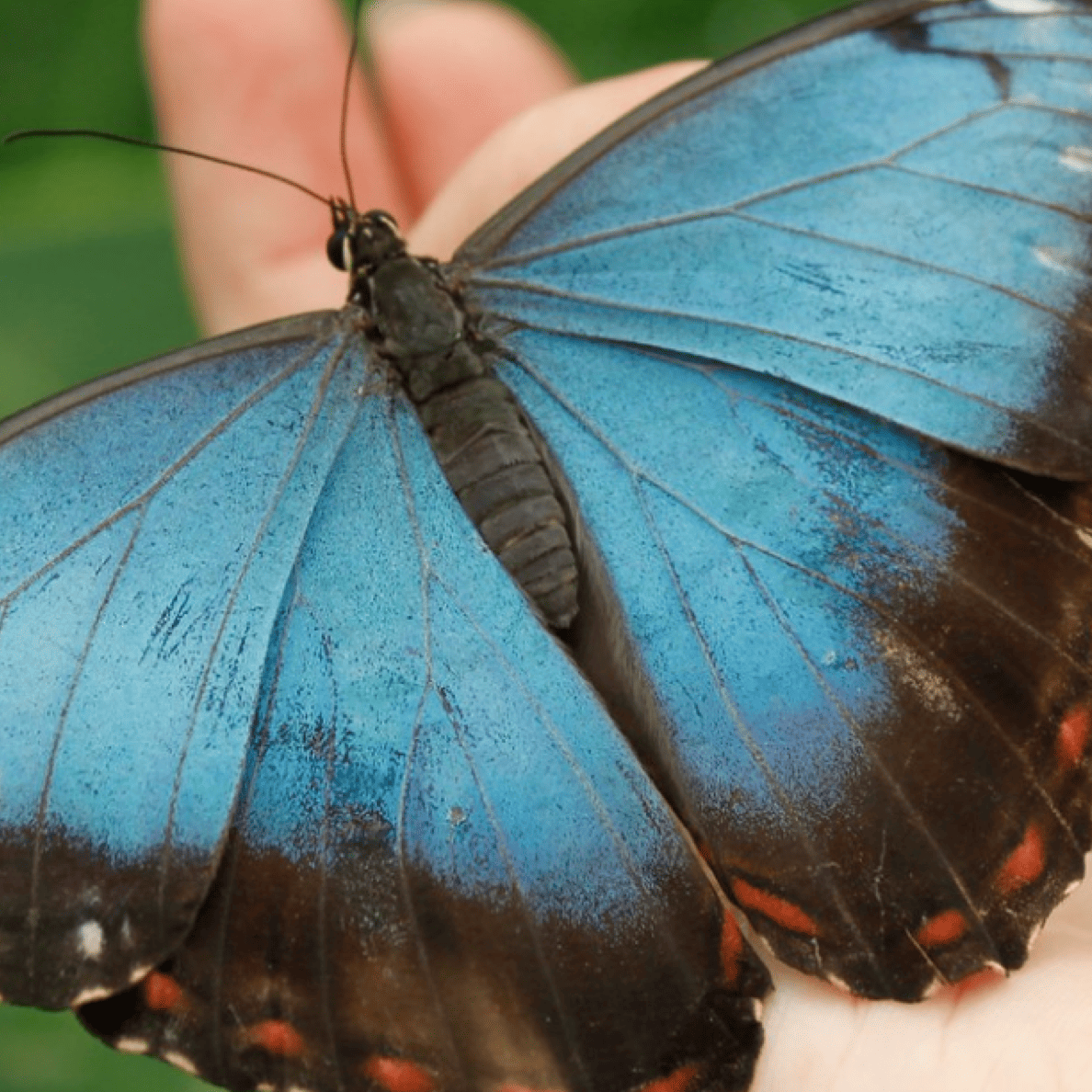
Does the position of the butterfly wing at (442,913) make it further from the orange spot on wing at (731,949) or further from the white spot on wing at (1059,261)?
the white spot on wing at (1059,261)

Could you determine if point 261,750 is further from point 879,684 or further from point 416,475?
point 879,684

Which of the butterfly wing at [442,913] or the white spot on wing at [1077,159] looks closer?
the butterfly wing at [442,913]

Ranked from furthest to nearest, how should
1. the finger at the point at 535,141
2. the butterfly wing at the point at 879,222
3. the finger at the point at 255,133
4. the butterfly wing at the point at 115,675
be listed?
the finger at the point at 255,133, the finger at the point at 535,141, the butterfly wing at the point at 879,222, the butterfly wing at the point at 115,675

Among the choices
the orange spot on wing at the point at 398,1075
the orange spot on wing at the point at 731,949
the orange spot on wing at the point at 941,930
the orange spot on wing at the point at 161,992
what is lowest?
the orange spot on wing at the point at 398,1075

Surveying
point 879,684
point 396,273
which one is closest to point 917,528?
point 879,684

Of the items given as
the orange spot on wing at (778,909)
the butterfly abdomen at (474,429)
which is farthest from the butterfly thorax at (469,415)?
the orange spot on wing at (778,909)

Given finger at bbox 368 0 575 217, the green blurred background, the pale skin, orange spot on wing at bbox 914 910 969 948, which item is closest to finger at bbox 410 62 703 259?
the pale skin
